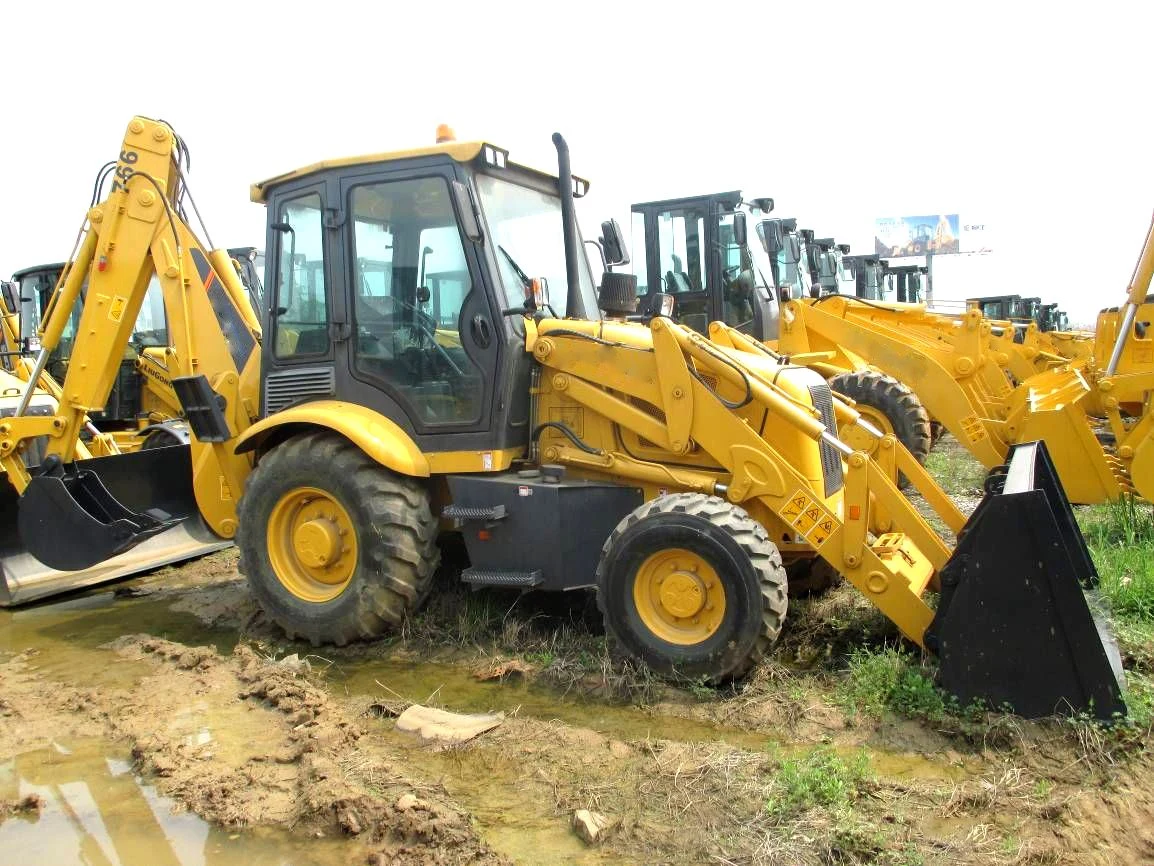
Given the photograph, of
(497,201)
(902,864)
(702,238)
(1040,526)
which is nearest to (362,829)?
(902,864)

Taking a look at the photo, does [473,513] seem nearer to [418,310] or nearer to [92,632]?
[418,310]

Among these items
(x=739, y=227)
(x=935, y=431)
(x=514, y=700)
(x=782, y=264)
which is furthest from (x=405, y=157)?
(x=935, y=431)

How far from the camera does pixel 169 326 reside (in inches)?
233

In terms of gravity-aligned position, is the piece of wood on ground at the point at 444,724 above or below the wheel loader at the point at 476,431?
below

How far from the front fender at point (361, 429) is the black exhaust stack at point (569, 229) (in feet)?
3.94

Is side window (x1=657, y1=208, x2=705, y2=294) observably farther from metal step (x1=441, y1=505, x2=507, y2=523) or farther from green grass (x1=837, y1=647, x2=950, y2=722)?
green grass (x1=837, y1=647, x2=950, y2=722)

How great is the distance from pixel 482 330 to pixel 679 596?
1746 mm

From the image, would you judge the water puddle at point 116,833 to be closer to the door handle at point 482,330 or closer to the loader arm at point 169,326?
the loader arm at point 169,326

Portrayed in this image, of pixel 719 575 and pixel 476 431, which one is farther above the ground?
pixel 476 431

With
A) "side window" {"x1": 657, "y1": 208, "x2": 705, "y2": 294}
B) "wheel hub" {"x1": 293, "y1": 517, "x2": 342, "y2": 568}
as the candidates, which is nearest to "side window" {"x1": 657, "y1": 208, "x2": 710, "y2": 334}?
"side window" {"x1": 657, "y1": 208, "x2": 705, "y2": 294}

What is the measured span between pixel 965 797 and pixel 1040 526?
42.1 inches

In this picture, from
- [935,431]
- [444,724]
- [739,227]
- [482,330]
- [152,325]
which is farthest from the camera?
[935,431]

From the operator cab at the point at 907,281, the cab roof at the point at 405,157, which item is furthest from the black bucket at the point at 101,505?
the operator cab at the point at 907,281

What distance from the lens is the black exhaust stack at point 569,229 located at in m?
5.02
